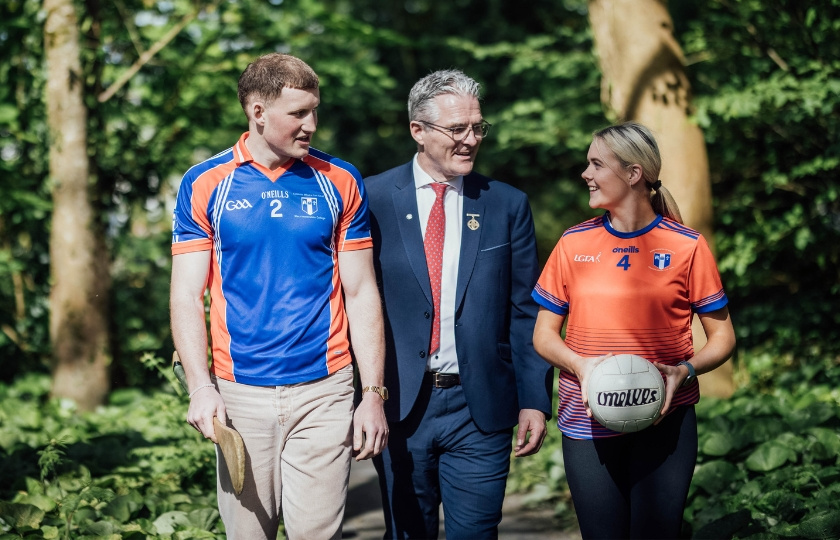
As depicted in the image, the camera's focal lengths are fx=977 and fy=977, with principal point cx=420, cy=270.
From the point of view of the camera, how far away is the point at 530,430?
375 centimetres

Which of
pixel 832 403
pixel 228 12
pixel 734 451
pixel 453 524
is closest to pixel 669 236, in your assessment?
pixel 453 524

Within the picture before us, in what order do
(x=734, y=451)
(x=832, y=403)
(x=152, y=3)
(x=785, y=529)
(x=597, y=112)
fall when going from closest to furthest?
(x=785, y=529)
(x=734, y=451)
(x=832, y=403)
(x=152, y=3)
(x=597, y=112)

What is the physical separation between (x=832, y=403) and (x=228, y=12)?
6786mm

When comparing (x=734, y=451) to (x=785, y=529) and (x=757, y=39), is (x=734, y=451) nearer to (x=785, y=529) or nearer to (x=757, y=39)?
(x=785, y=529)

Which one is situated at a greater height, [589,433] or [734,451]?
[589,433]

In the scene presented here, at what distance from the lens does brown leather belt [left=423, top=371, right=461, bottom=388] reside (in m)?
3.75

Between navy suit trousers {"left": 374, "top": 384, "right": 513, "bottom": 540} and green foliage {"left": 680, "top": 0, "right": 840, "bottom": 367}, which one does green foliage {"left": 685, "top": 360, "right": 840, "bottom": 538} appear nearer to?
navy suit trousers {"left": 374, "top": 384, "right": 513, "bottom": 540}

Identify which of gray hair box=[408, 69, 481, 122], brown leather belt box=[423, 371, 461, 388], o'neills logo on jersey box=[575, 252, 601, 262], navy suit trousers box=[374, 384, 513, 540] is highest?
gray hair box=[408, 69, 481, 122]

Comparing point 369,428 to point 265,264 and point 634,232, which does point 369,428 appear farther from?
point 634,232

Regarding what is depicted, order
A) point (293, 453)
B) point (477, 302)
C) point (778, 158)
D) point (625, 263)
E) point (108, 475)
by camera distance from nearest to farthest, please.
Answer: point (625, 263) → point (293, 453) → point (477, 302) → point (108, 475) → point (778, 158)

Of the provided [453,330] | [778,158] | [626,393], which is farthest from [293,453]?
[778,158]

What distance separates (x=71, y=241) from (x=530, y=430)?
5.90 m

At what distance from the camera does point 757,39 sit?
771cm

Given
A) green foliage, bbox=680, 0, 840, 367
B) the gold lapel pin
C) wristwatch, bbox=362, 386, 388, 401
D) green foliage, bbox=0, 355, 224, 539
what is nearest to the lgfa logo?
the gold lapel pin
